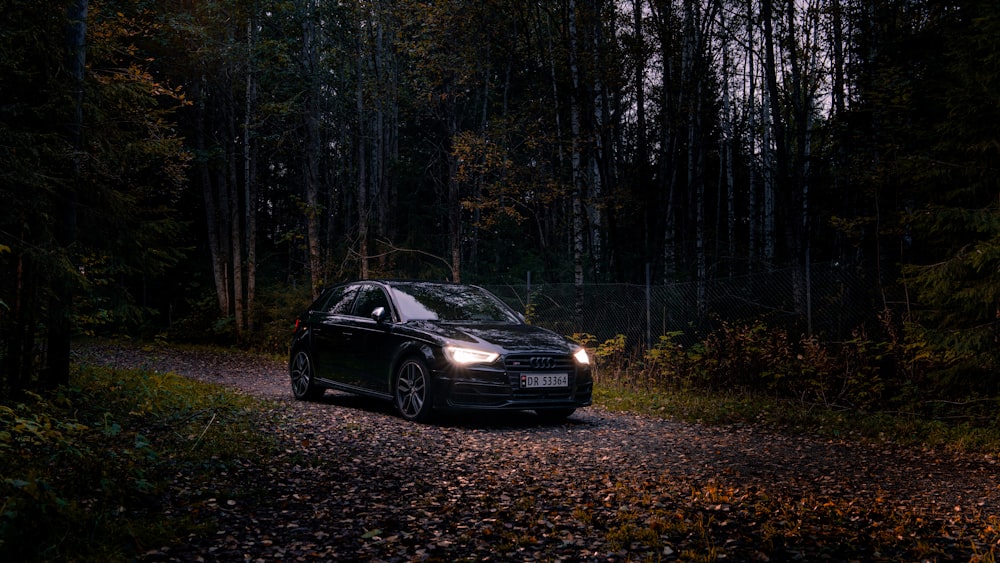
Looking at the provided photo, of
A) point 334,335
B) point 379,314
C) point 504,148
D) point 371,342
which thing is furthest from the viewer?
point 504,148

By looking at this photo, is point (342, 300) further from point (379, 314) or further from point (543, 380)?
point (543, 380)

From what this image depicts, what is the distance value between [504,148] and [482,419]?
9190mm

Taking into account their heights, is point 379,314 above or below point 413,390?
above

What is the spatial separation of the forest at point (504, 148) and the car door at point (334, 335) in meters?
2.39

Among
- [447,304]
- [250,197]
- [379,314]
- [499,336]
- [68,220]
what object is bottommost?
[499,336]

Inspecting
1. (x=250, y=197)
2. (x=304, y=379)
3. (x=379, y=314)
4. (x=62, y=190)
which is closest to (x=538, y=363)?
(x=379, y=314)

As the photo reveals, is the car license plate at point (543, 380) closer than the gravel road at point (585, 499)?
No

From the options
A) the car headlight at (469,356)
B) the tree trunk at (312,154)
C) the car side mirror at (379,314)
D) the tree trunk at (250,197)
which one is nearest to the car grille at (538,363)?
the car headlight at (469,356)

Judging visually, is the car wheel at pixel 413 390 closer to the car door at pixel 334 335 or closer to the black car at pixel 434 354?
the black car at pixel 434 354

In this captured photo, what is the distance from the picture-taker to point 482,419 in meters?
9.18

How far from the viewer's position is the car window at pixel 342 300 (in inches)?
411

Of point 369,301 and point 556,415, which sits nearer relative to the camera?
point 556,415

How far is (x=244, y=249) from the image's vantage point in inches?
1204

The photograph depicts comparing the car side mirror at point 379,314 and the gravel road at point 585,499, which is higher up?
the car side mirror at point 379,314
